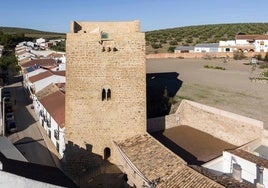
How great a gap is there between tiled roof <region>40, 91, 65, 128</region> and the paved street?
1.89m

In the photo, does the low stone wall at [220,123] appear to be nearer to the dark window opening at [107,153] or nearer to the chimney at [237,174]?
the chimney at [237,174]

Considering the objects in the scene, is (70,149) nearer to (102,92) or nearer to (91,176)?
(91,176)

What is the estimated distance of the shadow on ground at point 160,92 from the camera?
23.4 meters

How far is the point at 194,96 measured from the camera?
1019 inches

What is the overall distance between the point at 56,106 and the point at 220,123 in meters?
9.78

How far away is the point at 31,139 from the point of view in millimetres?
21734

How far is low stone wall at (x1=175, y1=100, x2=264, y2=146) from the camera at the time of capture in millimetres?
17375

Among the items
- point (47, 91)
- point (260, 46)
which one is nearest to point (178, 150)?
point (47, 91)

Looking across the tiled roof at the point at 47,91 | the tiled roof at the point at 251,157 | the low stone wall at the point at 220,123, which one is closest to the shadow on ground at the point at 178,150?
the tiled roof at the point at 251,157

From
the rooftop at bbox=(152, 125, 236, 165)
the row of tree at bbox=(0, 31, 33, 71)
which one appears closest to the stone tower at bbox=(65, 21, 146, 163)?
the rooftop at bbox=(152, 125, 236, 165)

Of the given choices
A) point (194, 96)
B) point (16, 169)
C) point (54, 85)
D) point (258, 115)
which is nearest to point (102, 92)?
point (16, 169)

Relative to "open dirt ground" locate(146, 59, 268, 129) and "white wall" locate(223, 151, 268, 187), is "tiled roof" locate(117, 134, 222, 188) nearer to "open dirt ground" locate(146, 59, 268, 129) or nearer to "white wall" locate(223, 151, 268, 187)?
"white wall" locate(223, 151, 268, 187)

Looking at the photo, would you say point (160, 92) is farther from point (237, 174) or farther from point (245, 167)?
point (237, 174)

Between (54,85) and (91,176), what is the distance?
14939 mm
